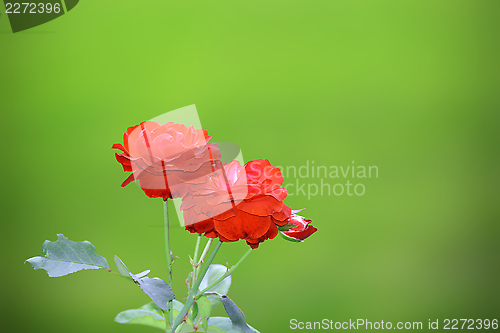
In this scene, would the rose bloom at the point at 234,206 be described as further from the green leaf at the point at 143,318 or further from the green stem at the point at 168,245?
the green leaf at the point at 143,318

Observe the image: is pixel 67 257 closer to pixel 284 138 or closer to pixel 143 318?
pixel 143 318

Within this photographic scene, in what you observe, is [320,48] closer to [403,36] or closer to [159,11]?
[403,36]

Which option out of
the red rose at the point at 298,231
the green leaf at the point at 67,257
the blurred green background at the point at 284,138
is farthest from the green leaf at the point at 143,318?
the blurred green background at the point at 284,138

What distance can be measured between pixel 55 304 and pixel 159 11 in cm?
109

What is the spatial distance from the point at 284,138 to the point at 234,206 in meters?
0.87

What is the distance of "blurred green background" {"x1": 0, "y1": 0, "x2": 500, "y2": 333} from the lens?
1.16 metres

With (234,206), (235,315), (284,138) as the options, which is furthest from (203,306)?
(284,138)

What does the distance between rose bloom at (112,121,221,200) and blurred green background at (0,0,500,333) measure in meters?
0.80

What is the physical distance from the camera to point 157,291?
0.42 meters

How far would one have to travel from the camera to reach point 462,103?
1.26 meters

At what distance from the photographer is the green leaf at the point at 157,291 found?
1.32 ft

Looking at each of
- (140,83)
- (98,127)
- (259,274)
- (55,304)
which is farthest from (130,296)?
(140,83)

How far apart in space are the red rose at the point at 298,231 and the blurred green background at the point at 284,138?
0.79m

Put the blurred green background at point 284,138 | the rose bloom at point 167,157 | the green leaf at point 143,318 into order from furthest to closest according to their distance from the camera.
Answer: the blurred green background at point 284,138, the green leaf at point 143,318, the rose bloom at point 167,157
